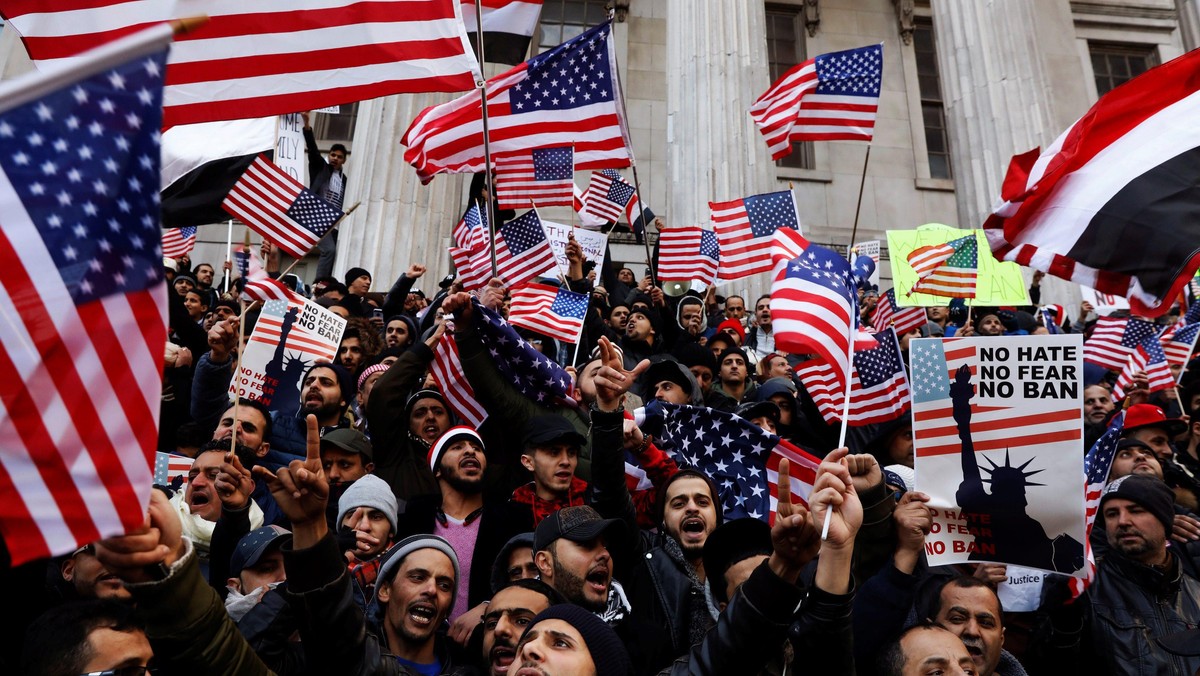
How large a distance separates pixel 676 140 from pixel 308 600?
14.7m

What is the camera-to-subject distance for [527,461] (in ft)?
18.1

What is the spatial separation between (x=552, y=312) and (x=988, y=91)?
1250cm

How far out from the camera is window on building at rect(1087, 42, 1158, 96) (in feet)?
79.6

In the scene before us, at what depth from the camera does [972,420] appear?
15.8 feet

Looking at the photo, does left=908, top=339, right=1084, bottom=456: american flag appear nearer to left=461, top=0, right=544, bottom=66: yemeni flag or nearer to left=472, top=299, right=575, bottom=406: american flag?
left=472, top=299, right=575, bottom=406: american flag

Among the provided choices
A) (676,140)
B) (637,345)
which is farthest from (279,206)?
(676,140)

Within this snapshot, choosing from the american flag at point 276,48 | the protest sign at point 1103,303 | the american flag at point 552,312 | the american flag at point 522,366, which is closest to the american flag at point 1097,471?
the american flag at point 522,366

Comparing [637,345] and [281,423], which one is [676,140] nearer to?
[637,345]

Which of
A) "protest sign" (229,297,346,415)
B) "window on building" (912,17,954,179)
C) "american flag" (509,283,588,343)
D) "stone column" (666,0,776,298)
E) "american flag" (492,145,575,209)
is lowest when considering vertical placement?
"protest sign" (229,297,346,415)

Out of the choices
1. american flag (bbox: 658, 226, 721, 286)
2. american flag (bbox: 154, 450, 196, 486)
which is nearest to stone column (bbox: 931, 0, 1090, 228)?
american flag (bbox: 658, 226, 721, 286)

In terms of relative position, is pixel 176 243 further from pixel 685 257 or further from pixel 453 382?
pixel 453 382

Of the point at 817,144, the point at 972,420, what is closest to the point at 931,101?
the point at 817,144

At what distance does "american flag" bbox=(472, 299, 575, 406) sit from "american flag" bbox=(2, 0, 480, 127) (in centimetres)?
189

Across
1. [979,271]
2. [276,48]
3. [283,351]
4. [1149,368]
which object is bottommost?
[1149,368]
